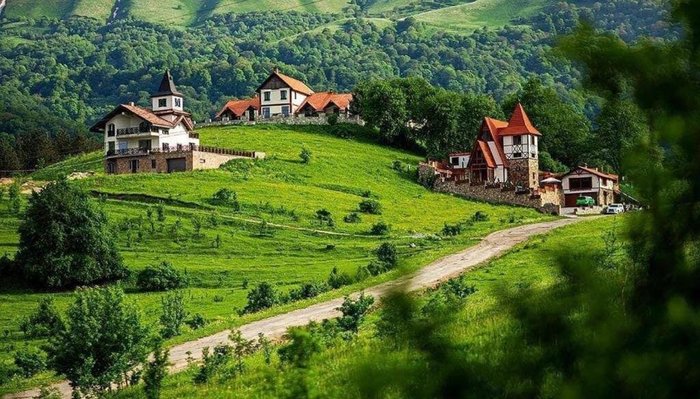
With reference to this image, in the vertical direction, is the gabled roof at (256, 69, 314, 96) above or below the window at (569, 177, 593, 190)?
above

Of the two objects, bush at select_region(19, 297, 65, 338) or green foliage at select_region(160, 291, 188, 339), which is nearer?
green foliage at select_region(160, 291, 188, 339)

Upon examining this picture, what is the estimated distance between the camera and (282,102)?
131500 mm

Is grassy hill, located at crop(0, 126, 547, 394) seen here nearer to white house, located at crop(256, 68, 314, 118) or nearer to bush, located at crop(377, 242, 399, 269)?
bush, located at crop(377, 242, 399, 269)

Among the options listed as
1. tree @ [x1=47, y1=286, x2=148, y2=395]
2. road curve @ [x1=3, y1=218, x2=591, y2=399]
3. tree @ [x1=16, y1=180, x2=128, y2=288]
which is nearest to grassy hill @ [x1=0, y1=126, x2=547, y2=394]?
road curve @ [x1=3, y1=218, x2=591, y2=399]

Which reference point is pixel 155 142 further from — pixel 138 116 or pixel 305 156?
pixel 305 156

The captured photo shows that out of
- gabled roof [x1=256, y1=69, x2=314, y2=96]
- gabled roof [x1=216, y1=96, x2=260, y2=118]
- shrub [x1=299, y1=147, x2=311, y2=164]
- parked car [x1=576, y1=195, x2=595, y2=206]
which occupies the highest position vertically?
gabled roof [x1=256, y1=69, x2=314, y2=96]

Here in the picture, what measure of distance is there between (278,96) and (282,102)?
34.6 inches

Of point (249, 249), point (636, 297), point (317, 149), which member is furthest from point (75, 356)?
point (317, 149)

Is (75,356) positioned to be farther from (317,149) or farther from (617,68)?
(317,149)

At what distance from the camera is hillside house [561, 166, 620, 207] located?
8975 cm

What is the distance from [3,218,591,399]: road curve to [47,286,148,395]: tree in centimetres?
147

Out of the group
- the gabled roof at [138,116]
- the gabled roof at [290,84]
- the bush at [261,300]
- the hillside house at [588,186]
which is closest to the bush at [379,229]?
the bush at [261,300]

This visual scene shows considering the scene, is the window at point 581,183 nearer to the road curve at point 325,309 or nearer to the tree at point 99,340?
the road curve at point 325,309

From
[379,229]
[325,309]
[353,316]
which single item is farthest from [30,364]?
[379,229]
